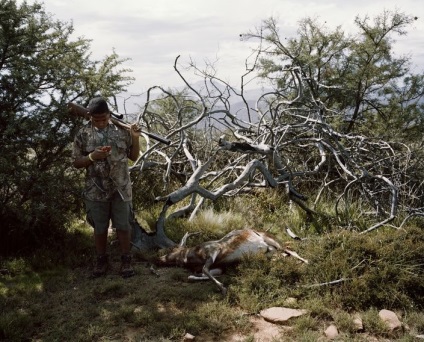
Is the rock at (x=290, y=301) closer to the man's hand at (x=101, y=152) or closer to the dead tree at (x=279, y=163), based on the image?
the dead tree at (x=279, y=163)

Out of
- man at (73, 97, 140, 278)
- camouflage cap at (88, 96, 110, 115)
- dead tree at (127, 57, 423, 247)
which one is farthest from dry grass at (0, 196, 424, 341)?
camouflage cap at (88, 96, 110, 115)

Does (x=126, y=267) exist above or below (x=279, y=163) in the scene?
below

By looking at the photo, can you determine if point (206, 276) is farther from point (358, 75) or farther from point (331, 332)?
point (358, 75)

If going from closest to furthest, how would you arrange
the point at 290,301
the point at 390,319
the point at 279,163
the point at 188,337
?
the point at 188,337
the point at 390,319
the point at 290,301
the point at 279,163

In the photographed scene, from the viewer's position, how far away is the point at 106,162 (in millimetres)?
4477

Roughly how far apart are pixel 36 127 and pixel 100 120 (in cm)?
99

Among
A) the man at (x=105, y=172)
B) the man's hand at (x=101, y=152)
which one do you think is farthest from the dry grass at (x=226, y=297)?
the man's hand at (x=101, y=152)

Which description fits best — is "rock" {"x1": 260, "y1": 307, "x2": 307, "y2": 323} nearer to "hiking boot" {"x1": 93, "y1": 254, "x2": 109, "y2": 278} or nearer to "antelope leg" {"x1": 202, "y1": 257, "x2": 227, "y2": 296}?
"antelope leg" {"x1": 202, "y1": 257, "x2": 227, "y2": 296}

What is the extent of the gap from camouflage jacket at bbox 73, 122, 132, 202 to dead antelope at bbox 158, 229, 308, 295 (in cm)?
97

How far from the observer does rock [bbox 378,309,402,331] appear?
11.9 feet

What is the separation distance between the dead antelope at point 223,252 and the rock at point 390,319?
960 mm

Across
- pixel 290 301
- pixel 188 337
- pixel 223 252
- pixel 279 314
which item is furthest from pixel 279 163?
pixel 188 337

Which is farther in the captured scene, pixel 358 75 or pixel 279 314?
pixel 358 75

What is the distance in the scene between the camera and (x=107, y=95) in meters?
5.36
